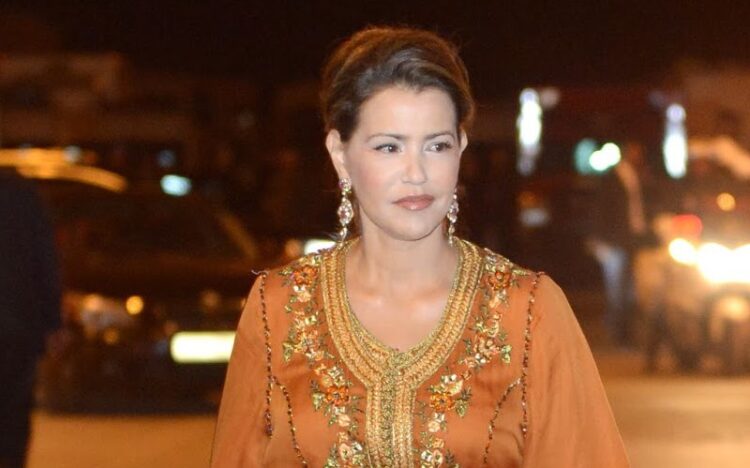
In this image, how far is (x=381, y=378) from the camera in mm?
4270

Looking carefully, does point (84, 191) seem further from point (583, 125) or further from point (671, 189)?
point (583, 125)

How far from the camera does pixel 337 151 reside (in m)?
4.51

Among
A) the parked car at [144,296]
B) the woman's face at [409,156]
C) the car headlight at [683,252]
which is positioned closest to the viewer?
the woman's face at [409,156]

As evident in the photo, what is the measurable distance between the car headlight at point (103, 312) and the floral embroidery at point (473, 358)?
9563mm

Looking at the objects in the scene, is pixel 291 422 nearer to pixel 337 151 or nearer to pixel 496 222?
pixel 337 151

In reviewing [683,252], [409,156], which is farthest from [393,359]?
[683,252]

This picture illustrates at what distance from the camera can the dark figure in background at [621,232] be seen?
18578 millimetres

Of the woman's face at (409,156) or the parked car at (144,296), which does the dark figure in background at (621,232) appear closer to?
the parked car at (144,296)

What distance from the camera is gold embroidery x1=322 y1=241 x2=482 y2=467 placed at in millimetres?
4180

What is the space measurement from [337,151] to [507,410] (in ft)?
2.46

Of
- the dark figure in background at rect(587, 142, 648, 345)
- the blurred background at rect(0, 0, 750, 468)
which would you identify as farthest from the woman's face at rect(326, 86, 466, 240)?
the dark figure in background at rect(587, 142, 648, 345)

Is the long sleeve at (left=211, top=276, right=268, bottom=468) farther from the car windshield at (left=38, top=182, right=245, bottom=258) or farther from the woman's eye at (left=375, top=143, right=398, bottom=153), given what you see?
the car windshield at (left=38, top=182, right=245, bottom=258)

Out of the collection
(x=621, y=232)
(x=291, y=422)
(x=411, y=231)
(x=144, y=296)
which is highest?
(x=621, y=232)

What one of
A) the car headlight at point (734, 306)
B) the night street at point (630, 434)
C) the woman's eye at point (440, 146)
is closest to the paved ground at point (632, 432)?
the night street at point (630, 434)
